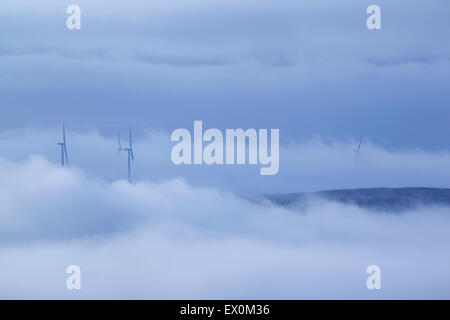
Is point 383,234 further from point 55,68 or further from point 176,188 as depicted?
point 55,68

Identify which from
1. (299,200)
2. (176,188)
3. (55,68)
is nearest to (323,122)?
(299,200)

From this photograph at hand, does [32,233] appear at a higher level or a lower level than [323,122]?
lower

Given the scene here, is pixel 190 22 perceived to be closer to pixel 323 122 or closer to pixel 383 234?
pixel 323 122

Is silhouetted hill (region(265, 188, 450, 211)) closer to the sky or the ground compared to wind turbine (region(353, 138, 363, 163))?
closer to the ground

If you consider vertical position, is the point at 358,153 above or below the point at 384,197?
above

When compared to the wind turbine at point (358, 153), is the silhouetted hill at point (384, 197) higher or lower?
lower
